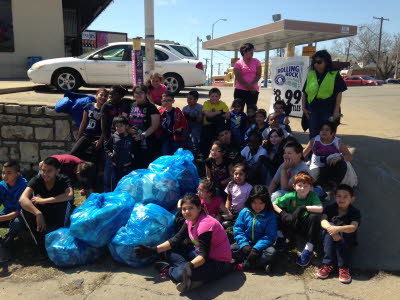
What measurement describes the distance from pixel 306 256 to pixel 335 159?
1.27 meters

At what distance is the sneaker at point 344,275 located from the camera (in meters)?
3.32

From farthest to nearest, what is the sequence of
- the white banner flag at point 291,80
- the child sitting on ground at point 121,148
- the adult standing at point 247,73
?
the white banner flag at point 291,80
the adult standing at point 247,73
the child sitting on ground at point 121,148

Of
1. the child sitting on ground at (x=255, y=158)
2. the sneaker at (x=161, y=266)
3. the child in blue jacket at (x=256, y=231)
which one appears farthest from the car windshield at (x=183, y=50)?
the sneaker at (x=161, y=266)

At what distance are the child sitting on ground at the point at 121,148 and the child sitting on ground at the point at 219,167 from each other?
1.14m

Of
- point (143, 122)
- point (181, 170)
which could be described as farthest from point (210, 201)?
point (143, 122)

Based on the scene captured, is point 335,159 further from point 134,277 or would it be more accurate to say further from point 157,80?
point 157,80

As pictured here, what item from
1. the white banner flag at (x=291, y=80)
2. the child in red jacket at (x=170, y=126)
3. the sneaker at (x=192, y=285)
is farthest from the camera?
the white banner flag at (x=291, y=80)

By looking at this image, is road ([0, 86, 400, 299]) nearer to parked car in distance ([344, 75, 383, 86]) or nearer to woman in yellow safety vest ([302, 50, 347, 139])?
woman in yellow safety vest ([302, 50, 347, 139])

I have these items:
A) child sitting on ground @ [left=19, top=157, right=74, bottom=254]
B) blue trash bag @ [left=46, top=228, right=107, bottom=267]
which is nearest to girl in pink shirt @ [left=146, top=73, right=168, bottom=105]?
child sitting on ground @ [left=19, top=157, right=74, bottom=254]

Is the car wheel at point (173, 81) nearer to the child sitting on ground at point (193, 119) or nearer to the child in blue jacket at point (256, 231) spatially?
the child sitting on ground at point (193, 119)

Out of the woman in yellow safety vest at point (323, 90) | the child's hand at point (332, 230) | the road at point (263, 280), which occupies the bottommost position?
the road at point (263, 280)

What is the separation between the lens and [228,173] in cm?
473

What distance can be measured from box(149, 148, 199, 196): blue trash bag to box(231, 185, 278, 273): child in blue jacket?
1.03m

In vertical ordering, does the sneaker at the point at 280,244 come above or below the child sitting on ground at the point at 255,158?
below
